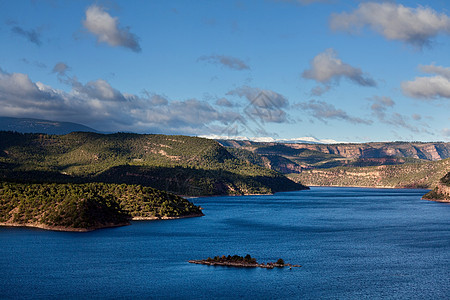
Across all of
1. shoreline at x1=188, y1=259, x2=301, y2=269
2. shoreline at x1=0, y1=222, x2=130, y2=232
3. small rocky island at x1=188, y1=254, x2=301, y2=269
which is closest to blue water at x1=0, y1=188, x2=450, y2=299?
shoreline at x1=188, y1=259, x2=301, y2=269

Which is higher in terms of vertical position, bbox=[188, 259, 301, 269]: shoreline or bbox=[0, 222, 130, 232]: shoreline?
bbox=[0, 222, 130, 232]: shoreline

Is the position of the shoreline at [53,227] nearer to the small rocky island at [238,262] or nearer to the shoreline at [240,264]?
the small rocky island at [238,262]

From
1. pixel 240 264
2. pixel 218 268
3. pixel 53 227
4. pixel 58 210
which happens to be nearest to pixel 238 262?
pixel 240 264

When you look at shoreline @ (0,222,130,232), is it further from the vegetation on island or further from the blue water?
the blue water

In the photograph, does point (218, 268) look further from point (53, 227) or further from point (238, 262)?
point (53, 227)

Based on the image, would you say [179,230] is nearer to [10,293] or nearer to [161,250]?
[161,250]

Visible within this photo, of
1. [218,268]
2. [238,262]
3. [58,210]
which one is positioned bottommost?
[218,268]

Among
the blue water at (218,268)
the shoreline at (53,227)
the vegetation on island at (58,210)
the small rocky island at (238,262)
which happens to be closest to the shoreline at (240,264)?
the small rocky island at (238,262)
